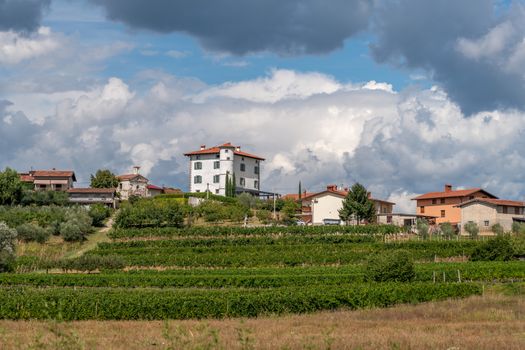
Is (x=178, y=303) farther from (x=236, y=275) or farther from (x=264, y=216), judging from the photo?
(x=264, y=216)

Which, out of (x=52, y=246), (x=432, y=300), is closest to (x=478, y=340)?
(x=432, y=300)

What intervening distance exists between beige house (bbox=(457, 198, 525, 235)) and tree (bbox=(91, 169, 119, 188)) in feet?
193

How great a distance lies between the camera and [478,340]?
2512cm

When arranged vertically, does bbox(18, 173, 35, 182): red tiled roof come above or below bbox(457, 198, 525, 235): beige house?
above

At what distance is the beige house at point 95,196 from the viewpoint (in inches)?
4636

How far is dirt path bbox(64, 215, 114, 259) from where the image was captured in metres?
85.1

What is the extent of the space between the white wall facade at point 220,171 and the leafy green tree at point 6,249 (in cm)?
5272

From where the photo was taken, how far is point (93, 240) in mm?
91875

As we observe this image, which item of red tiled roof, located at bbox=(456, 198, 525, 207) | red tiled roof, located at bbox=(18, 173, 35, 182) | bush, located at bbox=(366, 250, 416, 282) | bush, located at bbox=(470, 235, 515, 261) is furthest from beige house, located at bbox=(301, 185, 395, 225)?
bush, located at bbox=(366, 250, 416, 282)

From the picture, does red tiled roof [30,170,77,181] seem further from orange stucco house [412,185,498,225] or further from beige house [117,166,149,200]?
orange stucco house [412,185,498,225]

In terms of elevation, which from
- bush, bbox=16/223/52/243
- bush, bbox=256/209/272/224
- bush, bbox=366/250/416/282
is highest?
bush, bbox=256/209/272/224

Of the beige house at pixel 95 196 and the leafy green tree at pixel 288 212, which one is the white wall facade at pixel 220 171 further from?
the leafy green tree at pixel 288 212

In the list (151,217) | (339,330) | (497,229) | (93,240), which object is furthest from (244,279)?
(497,229)

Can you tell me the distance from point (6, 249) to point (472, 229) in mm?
58292
